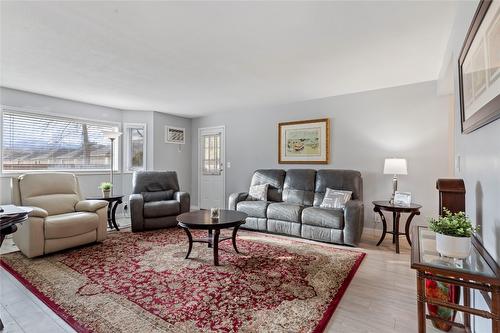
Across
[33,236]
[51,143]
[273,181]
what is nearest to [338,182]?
[273,181]

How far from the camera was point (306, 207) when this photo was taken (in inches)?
153

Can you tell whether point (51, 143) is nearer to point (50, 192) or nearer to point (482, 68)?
point (50, 192)

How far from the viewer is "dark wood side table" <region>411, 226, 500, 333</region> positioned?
3.29 feet

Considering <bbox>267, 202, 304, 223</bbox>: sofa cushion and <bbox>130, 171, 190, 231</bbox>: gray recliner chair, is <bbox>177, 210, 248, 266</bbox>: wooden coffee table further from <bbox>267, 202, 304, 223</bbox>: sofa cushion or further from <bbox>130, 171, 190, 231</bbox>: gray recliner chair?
<bbox>130, 171, 190, 231</bbox>: gray recliner chair

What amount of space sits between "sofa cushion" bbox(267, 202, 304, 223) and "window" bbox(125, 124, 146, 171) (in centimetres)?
325

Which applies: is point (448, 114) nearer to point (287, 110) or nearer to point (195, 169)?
point (287, 110)

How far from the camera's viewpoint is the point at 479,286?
3.43 ft

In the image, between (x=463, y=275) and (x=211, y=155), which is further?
(x=211, y=155)

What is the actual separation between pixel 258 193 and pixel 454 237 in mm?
3505

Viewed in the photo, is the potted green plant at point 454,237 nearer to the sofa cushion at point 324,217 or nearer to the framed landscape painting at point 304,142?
the sofa cushion at point 324,217

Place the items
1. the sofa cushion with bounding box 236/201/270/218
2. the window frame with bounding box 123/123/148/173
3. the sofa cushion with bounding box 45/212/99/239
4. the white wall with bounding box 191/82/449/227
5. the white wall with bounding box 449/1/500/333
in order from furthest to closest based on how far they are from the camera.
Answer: the window frame with bounding box 123/123/148/173 < the sofa cushion with bounding box 236/201/270/218 < the white wall with bounding box 191/82/449/227 < the sofa cushion with bounding box 45/212/99/239 < the white wall with bounding box 449/1/500/333

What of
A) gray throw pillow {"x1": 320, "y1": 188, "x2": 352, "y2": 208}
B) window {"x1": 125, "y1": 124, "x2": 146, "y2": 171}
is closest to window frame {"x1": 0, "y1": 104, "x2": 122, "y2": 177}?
window {"x1": 125, "y1": 124, "x2": 146, "y2": 171}

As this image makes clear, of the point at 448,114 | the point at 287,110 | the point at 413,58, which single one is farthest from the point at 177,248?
the point at 448,114

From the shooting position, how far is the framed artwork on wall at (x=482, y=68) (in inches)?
42.0
